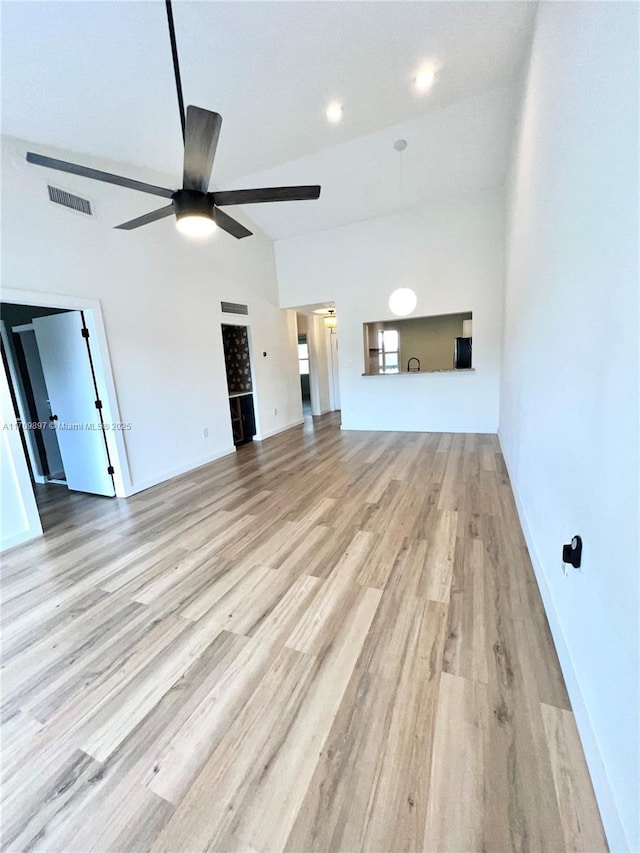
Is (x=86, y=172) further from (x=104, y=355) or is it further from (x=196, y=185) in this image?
(x=104, y=355)

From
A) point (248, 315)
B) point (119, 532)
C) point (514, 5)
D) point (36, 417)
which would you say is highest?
point (514, 5)

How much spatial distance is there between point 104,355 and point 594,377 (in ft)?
14.1

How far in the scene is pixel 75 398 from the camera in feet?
13.1

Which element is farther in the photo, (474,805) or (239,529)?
(239,529)

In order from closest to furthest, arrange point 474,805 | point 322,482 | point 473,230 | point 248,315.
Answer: point 474,805 < point 322,482 < point 473,230 < point 248,315

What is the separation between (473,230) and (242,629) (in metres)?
6.10

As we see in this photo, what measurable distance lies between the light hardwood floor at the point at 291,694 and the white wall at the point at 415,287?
3248 millimetres

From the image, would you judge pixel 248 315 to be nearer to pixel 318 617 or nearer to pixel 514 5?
pixel 514 5

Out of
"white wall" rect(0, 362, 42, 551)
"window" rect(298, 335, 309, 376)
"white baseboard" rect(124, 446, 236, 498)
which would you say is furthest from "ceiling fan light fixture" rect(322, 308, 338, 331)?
"white wall" rect(0, 362, 42, 551)

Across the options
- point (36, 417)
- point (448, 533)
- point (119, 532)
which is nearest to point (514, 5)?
point (448, 533)

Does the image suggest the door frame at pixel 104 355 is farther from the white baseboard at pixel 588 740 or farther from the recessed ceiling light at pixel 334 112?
the white baseboard at pixel 588 740

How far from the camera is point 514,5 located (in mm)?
2508

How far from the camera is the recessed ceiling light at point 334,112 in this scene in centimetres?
346

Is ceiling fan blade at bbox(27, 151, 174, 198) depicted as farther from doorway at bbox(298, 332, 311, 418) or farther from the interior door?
doorway at bbox(298, 332, 311, 418)
